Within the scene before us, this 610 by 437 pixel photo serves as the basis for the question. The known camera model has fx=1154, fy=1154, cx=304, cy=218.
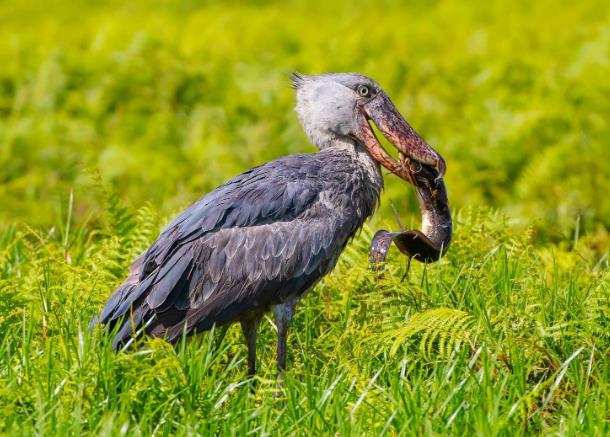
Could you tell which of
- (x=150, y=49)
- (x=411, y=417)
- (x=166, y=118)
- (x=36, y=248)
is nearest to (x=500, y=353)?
(x=411, y=417)

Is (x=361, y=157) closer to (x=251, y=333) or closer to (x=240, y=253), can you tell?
(x=240, y=253)

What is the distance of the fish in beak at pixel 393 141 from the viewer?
18.9ft

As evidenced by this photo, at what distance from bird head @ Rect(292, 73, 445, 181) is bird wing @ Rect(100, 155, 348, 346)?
535 mm

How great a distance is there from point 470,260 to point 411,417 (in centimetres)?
203

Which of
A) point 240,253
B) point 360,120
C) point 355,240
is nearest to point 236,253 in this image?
point 240,253

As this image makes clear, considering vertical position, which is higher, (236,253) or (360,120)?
(360,120)

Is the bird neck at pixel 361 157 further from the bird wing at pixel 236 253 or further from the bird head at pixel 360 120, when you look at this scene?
the bird wing at pixel 236 253

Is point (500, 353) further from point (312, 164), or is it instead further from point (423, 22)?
Result: point (423, 22)

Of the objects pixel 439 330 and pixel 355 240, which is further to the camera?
pixel 355 240

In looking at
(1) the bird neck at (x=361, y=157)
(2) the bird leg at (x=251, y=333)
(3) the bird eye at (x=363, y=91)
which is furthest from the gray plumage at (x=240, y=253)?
(3) the bird eye at (x=363, y=91)

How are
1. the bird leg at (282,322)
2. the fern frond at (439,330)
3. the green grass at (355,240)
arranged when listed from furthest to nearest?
the bird leg at (282,322), the fern frond at (439,330), the green grass at (355,240)

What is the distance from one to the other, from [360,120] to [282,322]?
1.20 m

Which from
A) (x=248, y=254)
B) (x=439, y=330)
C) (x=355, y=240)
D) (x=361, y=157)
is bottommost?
(x=439, y=330)

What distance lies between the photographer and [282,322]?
5.26 metres
